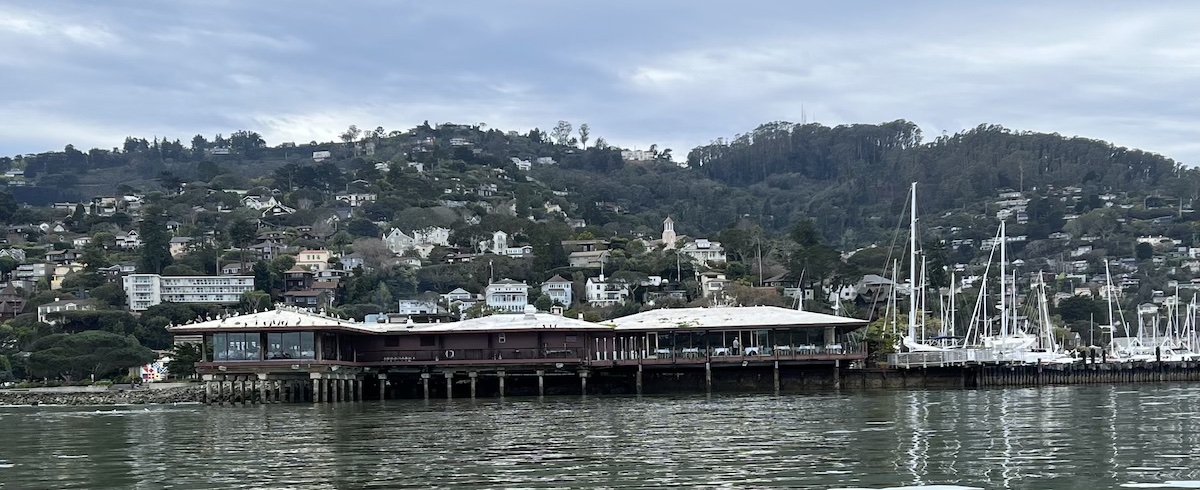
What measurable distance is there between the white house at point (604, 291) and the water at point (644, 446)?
315ft

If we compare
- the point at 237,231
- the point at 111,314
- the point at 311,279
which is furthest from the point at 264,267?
the point at 111,314

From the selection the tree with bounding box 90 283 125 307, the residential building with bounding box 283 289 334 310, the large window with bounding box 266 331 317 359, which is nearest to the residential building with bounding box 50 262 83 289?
the tree with bounding box 90 283 125 307

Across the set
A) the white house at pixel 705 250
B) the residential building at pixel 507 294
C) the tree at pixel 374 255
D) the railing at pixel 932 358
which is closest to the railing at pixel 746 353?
the railing at pixel 932 358

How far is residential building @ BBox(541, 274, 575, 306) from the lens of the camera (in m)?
162

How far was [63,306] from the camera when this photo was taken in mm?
147125

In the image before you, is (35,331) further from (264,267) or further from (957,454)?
(957,454)

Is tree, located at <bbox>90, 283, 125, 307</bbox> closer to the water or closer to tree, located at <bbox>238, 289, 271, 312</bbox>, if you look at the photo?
tree, located at <bbox>238, 289, 271, 312</bbox>

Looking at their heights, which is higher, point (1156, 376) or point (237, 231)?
point (237, 231)

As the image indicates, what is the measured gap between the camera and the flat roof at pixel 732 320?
252 feet

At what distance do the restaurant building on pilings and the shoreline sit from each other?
29.0 ft

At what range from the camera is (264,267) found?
556ft

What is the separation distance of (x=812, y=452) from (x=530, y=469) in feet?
22.1

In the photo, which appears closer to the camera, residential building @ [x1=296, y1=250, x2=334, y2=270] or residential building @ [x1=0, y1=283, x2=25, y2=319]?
residential building @ [x1=0, y1=283, x2=25, y2=319]

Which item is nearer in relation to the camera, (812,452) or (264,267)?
(812,452)
